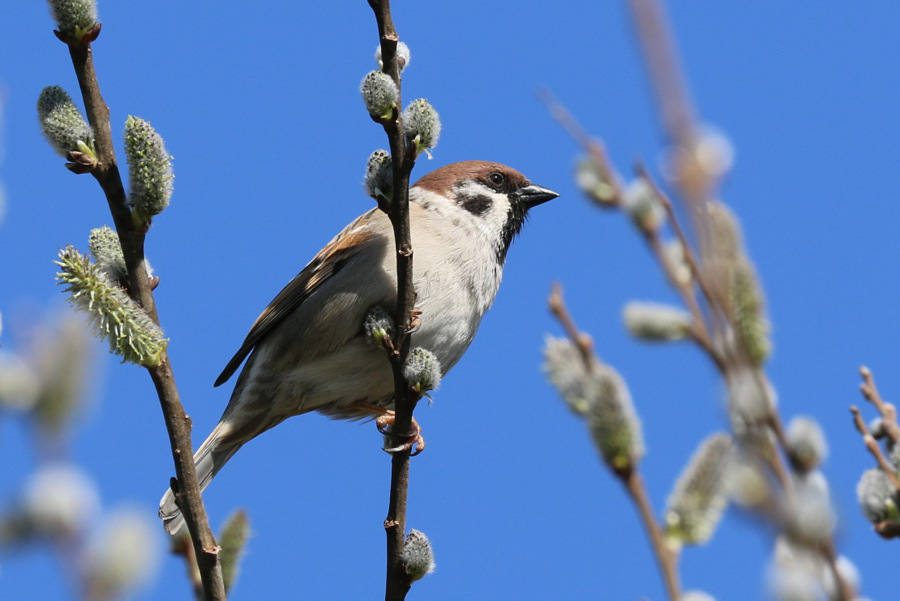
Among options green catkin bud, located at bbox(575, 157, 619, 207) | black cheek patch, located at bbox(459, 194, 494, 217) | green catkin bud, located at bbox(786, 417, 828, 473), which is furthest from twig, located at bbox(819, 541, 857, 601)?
black cheek patch, located at bbox(459, 194, 494, 217)

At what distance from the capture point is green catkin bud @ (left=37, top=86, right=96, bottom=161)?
189cm

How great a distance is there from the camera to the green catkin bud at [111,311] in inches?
70.1

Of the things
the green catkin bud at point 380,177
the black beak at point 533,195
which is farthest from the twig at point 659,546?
the black beak at point 533,195

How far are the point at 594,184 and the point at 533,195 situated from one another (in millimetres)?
3513

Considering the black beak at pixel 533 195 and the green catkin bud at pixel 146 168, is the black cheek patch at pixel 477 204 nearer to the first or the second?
the black beak at pixel 533 195

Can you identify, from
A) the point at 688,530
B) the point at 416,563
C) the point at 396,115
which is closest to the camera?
the point at 688,530

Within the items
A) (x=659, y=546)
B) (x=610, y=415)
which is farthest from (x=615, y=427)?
(x=659, y=546)

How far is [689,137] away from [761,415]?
27 centimetres

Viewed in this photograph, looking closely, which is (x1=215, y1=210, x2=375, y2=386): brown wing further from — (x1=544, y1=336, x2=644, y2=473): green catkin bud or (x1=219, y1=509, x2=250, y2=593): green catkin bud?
(x1=544, y1=336, x2=644, y2=473): green catkin bud

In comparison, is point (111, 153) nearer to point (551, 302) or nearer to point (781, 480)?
point (551, 302)

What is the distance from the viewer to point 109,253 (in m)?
1.99

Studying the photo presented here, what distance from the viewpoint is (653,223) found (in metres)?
1.08

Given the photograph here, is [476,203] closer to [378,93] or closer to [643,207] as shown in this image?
[378,93]

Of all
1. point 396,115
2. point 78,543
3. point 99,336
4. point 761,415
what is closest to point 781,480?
point 761,415
